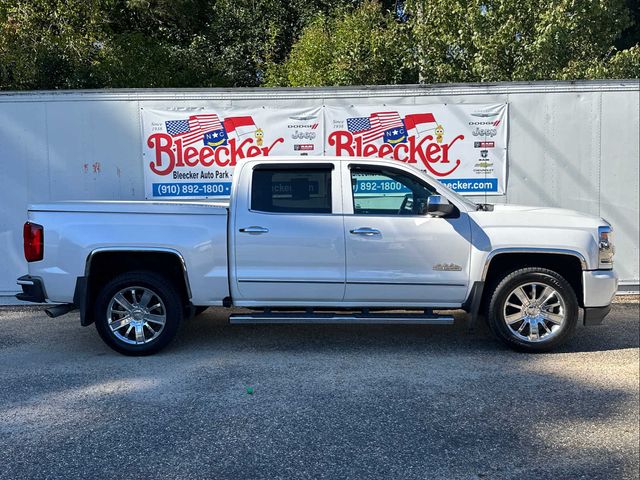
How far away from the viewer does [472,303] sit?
19.7 ft

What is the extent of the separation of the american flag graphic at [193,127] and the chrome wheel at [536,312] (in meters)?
4.56

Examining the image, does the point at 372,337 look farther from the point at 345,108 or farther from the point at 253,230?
the point at 345,108

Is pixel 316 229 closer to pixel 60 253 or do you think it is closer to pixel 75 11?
pixel 60 253

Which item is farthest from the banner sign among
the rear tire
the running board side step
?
the running board side step

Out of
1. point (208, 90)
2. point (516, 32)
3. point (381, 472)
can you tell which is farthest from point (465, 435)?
point (516, 32)

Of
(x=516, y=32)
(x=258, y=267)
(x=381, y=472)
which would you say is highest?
(x=516, y=32)

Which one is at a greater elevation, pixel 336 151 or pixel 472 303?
pixel 336 151

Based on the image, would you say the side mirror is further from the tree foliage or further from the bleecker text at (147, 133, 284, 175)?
the tree foliage

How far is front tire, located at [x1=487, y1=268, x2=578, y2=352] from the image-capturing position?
19.5 ft

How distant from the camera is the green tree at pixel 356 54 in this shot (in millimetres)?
12016

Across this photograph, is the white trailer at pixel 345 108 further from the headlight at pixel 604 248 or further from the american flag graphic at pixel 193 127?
the headlight at pixel 604 248

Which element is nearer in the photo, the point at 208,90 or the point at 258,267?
the point at 258,267

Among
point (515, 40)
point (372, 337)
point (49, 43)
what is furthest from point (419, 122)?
point (49, 43)

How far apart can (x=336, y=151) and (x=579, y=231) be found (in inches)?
140
